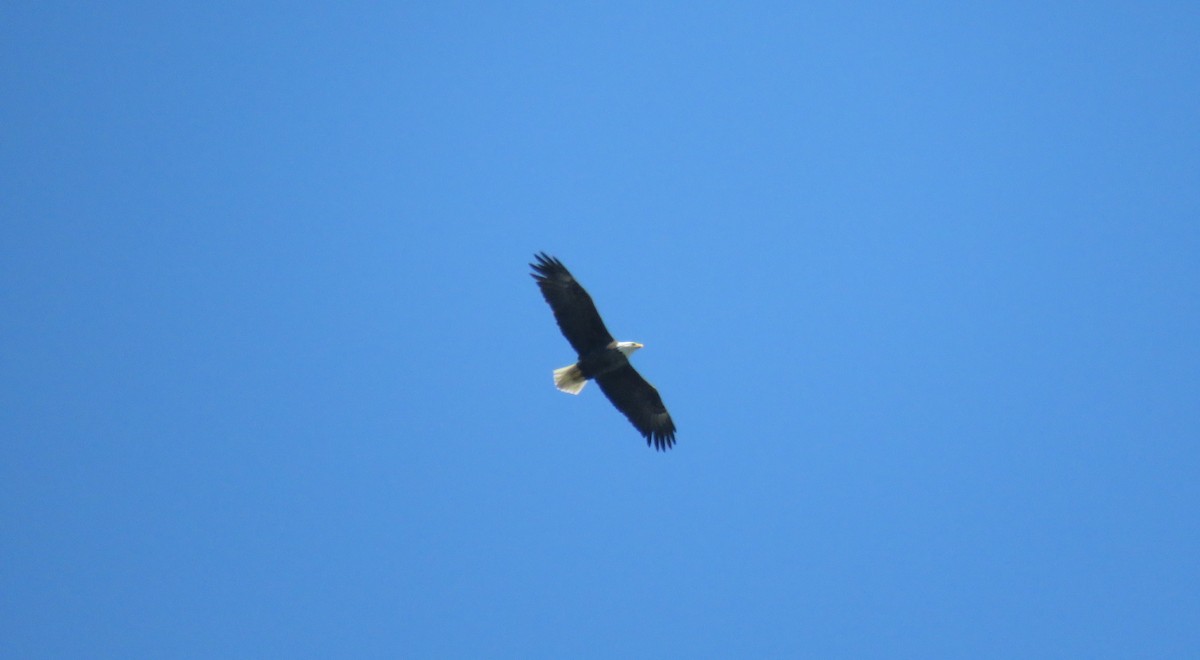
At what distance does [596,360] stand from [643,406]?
1308 mm

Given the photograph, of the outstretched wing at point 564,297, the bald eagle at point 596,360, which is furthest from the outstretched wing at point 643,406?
the outstretched wing at point 564,297

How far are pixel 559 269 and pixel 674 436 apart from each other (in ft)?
10.7

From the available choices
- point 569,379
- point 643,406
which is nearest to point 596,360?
point 569,379

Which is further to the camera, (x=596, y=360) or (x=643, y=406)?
(x=643, y=406)

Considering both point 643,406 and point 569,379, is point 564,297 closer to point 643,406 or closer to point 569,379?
point 569,379

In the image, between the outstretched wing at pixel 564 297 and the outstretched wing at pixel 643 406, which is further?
the outstretched wing at pixel 643 406

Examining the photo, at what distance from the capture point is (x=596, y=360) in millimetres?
15625

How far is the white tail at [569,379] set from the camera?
1577cm

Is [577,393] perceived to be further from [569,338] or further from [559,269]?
[559,269]

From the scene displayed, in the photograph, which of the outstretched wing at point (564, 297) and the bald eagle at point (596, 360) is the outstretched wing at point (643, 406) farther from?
the outstretched wing at point (564, 297)

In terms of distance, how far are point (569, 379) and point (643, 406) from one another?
1350 mm

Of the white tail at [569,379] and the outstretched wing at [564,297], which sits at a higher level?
the outstretched wing at [564,297]

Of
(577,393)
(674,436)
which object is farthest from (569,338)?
(674,436)

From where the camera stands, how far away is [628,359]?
15930 millimetres
